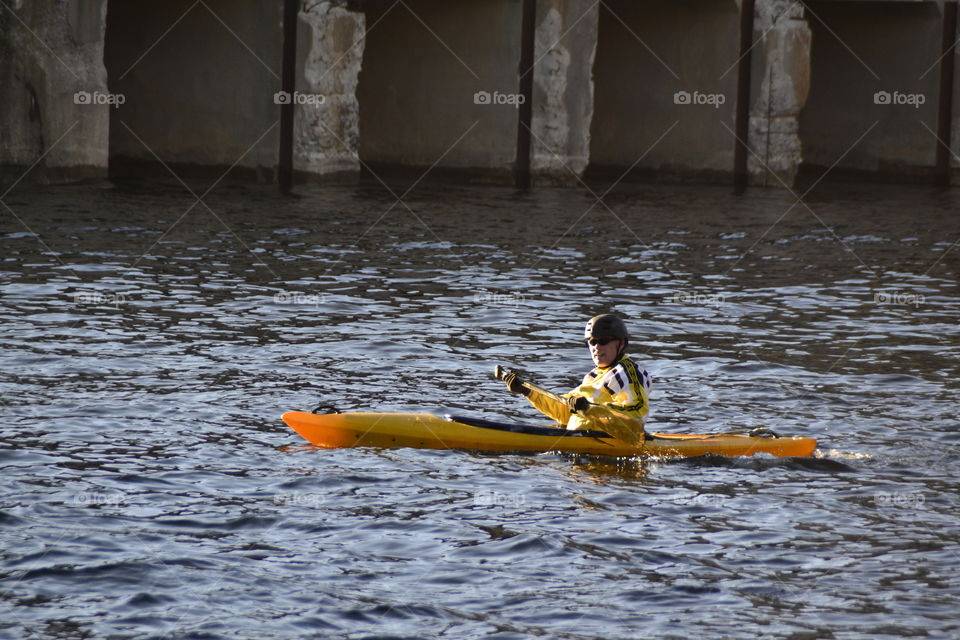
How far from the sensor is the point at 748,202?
2350 centimetres

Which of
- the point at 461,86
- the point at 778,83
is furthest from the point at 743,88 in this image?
the point at 461,86

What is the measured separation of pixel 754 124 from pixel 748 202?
1879 mm

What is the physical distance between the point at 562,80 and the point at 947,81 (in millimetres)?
7437

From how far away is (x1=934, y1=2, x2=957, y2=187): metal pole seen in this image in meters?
25.5

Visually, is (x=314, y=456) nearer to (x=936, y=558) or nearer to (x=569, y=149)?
(x=936, y=558)

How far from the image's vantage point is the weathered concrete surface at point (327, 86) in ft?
72.5

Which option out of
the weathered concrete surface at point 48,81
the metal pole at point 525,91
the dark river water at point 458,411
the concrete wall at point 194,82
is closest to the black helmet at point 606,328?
the dark river water at point 458,411

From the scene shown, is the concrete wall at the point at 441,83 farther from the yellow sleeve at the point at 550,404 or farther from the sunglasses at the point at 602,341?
the sunglasses at the point at 602,341

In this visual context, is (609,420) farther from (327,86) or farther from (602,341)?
(327,86)

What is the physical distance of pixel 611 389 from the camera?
30.7 feet

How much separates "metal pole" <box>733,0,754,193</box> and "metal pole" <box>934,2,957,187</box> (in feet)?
12.2

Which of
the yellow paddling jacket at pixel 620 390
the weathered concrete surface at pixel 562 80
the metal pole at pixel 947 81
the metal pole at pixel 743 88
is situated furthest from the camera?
the metal pole at pixel 947 81

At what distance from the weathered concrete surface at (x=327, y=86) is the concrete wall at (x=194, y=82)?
501 mm

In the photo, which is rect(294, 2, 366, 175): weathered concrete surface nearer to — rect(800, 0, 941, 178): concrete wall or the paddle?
rect(800, 0, 941, 178): concrete wall
